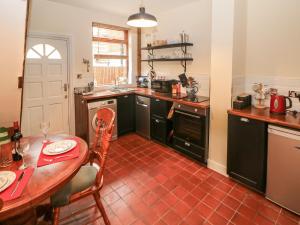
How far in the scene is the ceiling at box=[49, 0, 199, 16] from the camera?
3375mm

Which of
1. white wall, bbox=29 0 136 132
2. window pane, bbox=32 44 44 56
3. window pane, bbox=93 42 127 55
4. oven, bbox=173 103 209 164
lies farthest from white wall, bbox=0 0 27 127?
window pane, bbox=93 42 127 55

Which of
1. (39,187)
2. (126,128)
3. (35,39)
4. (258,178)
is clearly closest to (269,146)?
(258,178)

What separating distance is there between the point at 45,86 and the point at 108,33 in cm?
182

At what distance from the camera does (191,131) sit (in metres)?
3.02

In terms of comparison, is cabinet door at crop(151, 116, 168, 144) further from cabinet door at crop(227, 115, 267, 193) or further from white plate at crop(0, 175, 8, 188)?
white plate at crop(0, 175, 8, 188)

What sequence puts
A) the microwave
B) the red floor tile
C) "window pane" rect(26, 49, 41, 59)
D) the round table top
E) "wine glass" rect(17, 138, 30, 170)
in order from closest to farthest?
the round table top
"wine glass" rect(17, 138, 30, 170)
the red floor tile
"window pane" rect(26, 49, 41, 59)
the microwave

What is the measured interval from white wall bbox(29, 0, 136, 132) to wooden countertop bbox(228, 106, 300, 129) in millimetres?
2901

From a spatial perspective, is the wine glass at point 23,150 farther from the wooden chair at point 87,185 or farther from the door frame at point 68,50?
the door frame at point 68,50

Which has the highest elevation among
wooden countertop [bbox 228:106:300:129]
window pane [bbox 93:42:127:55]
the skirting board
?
window pane [bbox 93:42:127:55]

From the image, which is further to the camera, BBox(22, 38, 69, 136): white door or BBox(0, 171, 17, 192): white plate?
BBox(22, 38, 69, 136): white door

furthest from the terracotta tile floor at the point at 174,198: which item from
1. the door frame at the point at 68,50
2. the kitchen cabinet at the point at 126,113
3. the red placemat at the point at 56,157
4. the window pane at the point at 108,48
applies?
the window pane at the point at 108,48

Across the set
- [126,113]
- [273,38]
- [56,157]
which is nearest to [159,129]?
[126,113]

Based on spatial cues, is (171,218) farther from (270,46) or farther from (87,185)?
(270,46)

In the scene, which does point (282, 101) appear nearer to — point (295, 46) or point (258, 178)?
point (295, 46)
